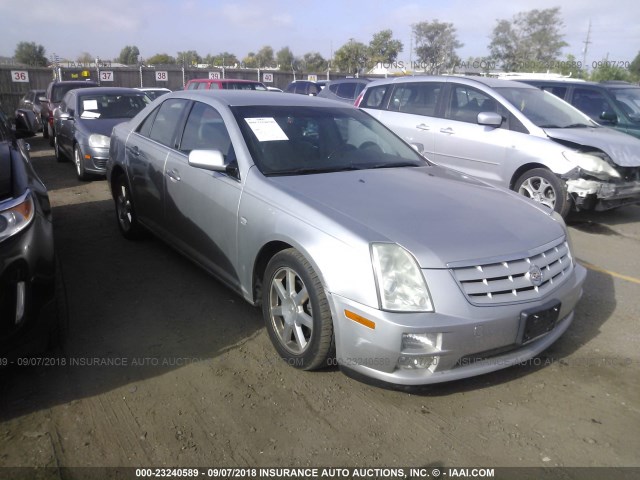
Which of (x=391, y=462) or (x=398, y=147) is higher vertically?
(x=398, y=147)

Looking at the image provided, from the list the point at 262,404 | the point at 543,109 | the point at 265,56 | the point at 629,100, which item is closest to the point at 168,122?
the point at 262,404

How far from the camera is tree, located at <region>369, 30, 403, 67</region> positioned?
172ft

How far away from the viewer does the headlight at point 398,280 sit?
2625 millimetres

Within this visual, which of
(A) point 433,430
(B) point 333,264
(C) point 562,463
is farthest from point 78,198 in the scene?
(C) point 562,463

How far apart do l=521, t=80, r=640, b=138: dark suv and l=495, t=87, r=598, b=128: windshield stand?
4.57 feet

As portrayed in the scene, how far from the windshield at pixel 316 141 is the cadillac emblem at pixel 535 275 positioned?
4.84 feet

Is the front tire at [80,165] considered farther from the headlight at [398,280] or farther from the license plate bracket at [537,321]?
the license plate bracket at [537,321]

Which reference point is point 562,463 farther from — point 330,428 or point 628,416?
point 330,428

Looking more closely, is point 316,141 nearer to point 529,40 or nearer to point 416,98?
point 416,98

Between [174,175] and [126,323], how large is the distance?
1.26 metres

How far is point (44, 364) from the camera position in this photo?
10.6 ft

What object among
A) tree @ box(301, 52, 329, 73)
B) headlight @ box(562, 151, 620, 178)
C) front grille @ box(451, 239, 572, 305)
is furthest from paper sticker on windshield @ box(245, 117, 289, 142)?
tree @ box(301, 52, 329, 73)

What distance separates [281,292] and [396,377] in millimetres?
890

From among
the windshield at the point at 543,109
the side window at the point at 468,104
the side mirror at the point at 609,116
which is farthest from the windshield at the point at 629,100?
the side window at the point at 468,104
